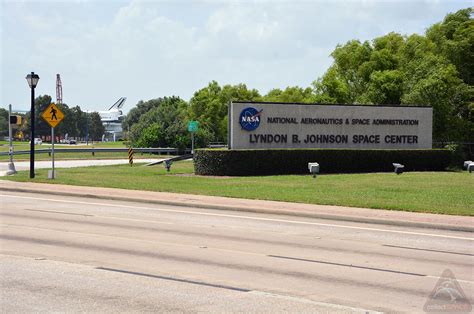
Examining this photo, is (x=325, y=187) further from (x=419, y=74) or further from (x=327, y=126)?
(x=419, y=74)

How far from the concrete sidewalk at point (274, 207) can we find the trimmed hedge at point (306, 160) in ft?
28.5

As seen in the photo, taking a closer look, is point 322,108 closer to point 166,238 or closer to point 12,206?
point 12,206

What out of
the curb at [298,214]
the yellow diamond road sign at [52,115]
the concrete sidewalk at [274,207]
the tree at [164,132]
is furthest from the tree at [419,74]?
the curb at [298,214]

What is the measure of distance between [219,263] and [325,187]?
632 inches

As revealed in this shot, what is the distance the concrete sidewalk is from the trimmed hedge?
8701 millimetres

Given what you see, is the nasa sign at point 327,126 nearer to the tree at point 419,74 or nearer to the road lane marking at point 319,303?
the tree at point 419,74

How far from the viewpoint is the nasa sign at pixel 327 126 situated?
1431 inches

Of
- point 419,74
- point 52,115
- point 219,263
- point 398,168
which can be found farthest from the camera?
point 419,74

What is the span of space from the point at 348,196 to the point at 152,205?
6.72 metres

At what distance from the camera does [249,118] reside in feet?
119

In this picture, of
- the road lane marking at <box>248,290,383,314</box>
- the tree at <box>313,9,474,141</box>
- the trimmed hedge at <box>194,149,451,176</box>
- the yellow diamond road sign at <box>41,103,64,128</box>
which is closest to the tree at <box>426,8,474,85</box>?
the tree at <box>313,9,474,141</box>

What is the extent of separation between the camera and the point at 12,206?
21359 millimetres

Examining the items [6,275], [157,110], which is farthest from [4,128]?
[6,275]

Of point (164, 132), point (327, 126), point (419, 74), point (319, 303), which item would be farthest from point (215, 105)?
point (319, 303)
